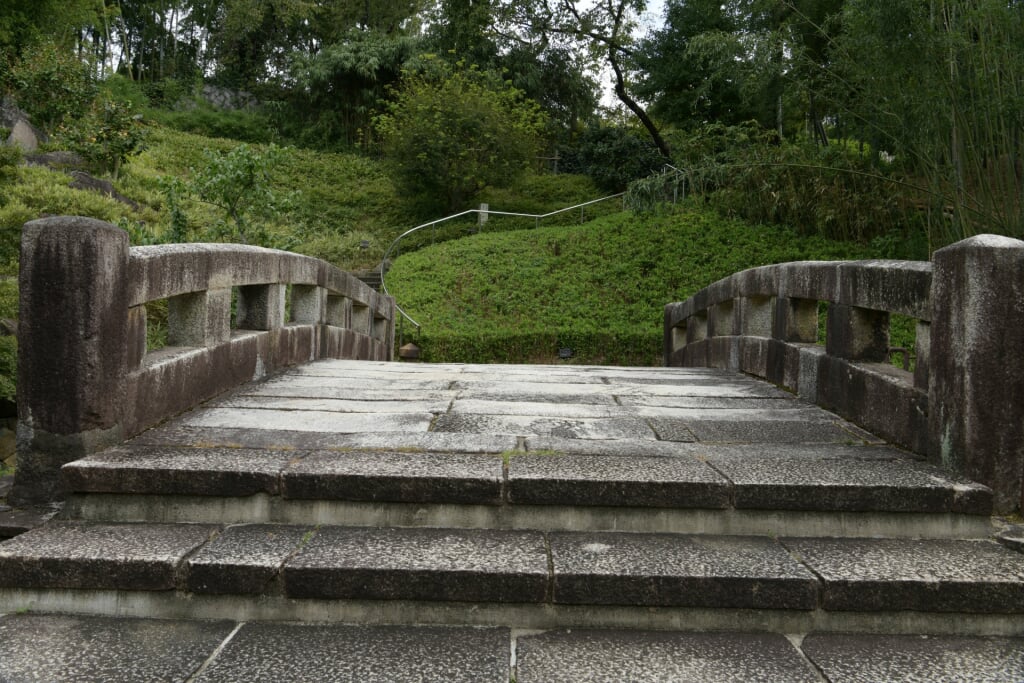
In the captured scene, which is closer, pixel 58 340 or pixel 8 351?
pixel 58 340

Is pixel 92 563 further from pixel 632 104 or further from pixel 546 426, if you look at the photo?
pixel 632 104

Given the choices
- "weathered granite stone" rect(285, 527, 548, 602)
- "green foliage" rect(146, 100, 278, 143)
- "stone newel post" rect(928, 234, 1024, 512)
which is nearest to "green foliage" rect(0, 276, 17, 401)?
"weathered granite stone" rect(285, 527, 548, 602)

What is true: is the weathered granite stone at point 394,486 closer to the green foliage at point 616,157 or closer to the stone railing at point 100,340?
the stone railing at point 100,340

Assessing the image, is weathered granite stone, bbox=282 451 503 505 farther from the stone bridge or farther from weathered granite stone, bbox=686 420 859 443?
weathered granite stone, bbox=686 420 859 443

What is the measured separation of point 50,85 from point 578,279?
1146 cm

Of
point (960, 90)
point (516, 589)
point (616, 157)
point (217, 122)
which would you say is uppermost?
point (217, 122)

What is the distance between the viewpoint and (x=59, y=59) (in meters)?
16.0

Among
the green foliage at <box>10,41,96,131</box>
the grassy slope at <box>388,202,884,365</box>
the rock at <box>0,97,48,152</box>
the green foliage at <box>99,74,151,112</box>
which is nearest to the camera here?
the grassy slope at <box>388,202,884,365</box>

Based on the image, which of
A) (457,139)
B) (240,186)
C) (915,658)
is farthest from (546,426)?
(457,139)

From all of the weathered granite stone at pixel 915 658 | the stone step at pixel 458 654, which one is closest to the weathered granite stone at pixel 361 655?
the stone step at pixel 458 654

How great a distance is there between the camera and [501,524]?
8.17ft

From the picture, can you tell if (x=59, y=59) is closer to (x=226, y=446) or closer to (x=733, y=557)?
(x=226, y=446)

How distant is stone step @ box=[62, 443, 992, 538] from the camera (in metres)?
2.48

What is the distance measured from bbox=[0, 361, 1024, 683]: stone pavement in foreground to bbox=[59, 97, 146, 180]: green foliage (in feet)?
50.7
